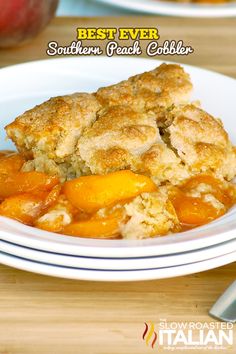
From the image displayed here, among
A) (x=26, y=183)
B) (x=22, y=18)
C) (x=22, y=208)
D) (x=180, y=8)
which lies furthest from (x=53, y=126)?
(x=180, y=8)

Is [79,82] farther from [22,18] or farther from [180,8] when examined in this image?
[180,8]

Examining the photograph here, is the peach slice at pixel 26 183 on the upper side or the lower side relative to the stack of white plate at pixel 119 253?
upper

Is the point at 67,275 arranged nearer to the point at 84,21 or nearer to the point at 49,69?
the point at 49,69

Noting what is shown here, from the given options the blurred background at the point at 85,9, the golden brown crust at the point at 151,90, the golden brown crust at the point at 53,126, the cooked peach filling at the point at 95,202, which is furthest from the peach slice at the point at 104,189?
the blurred background at the point at 85,9

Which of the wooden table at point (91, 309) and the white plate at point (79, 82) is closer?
the wooden table at point (91, 309)

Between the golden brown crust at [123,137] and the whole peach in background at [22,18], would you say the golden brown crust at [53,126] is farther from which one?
the whole peach in background at [22,18]

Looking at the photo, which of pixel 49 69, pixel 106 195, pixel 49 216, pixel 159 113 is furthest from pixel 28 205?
pixel 49 69

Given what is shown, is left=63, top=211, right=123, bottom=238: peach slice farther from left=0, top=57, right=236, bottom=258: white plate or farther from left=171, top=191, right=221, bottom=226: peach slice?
left=0, top=57, right=236, bottom=258: white plate

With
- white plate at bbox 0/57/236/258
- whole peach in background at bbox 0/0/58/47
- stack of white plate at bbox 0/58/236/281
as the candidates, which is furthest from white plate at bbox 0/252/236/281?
whole peach in background at bbox 0/0/58/47
